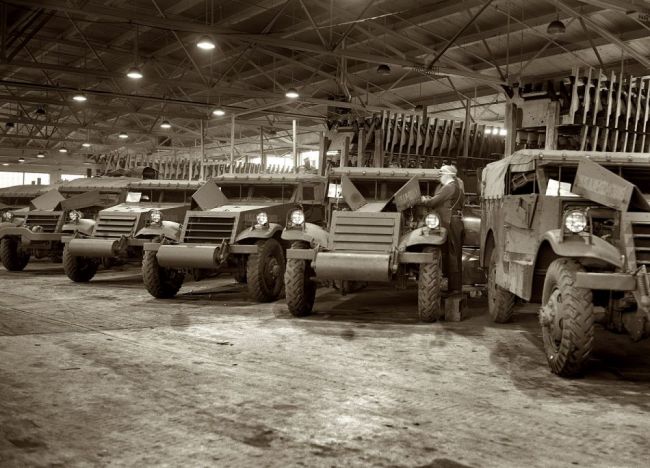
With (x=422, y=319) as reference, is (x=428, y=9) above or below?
above

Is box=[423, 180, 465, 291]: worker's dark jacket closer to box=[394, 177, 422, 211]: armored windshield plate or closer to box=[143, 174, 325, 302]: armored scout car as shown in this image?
box=[394, 177, 422, 211]: armored windshield plate

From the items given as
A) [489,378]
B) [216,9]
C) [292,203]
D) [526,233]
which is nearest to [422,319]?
[526,233]

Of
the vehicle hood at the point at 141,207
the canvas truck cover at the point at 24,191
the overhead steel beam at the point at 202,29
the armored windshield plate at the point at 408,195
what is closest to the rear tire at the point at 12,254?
the canvas truck cover at the point at 24,191

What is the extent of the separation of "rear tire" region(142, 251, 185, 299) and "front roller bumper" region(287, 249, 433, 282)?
2568 millimetres

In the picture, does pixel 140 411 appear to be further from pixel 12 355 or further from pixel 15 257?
pixel 15 257

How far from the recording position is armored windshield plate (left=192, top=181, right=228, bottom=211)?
9.30 meters

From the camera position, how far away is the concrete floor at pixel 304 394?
3371mm

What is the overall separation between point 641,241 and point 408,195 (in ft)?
10.2

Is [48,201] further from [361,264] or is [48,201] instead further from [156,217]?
[361,264]

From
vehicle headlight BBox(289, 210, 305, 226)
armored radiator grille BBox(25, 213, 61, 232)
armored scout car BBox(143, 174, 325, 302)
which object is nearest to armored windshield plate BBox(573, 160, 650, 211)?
vehicle headlight BBox(289, 210, 305, 226)

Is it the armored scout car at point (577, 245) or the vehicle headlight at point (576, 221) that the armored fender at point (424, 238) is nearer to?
the armored scout car at point (577, 245)

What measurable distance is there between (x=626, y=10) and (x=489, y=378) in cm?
819

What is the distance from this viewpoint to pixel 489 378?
4.95 metres

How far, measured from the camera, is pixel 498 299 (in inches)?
288
